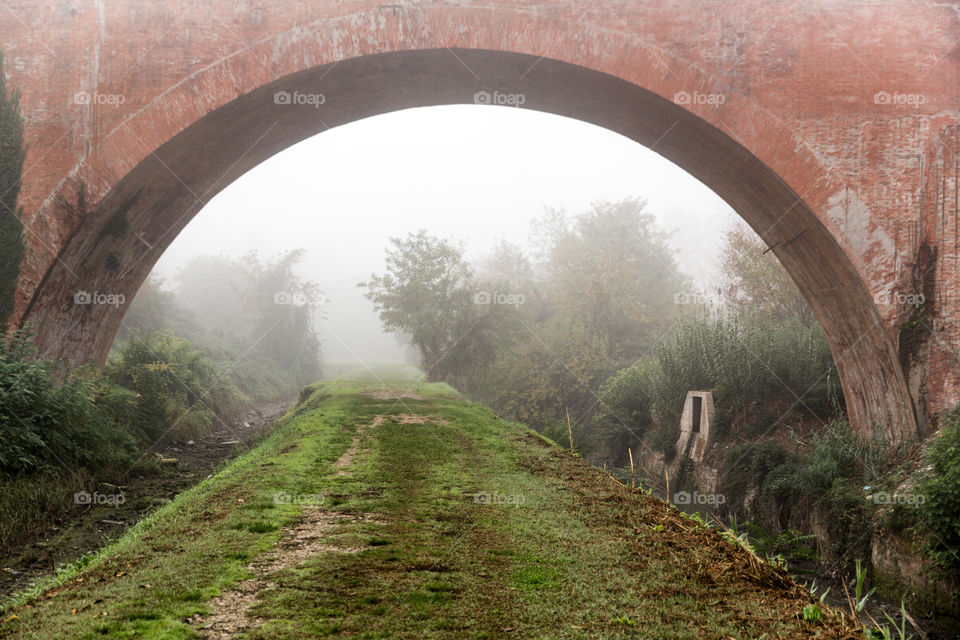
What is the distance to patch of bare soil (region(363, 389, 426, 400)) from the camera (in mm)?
17891

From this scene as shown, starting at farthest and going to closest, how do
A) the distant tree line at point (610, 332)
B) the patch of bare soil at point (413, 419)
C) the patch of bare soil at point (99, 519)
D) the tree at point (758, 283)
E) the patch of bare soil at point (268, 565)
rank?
1. the tree at point (758, 283)
2. the patch of bare soil at point (413, 419)
3. the distant tree line at point (610, 332)
4. the patch of bare soil at point (99, 519)
5. the patch of bare soil at point (268, 565)

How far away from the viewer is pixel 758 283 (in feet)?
58.3

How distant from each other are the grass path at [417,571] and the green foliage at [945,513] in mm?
2393

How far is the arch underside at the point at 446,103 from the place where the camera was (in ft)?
28.5

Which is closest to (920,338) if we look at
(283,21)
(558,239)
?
(283,21)

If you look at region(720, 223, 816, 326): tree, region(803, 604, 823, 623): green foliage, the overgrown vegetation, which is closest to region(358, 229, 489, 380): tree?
the overgrown vegetation

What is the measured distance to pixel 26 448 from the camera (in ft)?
24.7

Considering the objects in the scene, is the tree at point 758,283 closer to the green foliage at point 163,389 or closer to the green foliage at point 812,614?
the green foliage at point 812,614

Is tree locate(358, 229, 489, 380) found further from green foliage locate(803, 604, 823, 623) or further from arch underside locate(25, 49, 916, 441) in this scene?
green foliage locate(803, 604, 823, 623)

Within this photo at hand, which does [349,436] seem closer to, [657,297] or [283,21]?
[283,21]

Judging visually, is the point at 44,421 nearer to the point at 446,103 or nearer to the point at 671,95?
the point at 446,103

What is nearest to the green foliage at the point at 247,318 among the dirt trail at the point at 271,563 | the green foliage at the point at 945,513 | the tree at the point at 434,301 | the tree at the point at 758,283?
the tree at the point at 434,301

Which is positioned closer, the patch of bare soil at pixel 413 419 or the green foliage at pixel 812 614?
the green foliage at pixel 812 614

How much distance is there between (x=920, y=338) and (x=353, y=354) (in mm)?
74210
